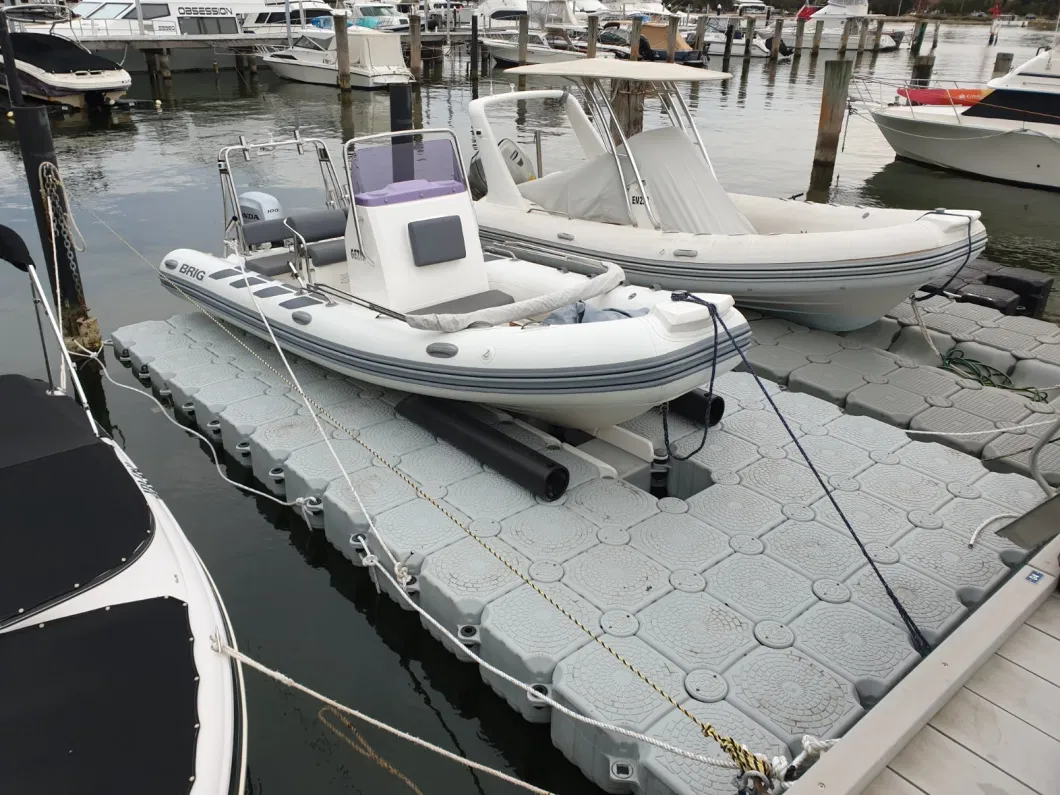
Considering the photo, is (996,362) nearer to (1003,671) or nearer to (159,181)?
(1003,671)

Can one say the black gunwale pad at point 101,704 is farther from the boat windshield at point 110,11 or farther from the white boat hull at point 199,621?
the boat windshield at point 110,11

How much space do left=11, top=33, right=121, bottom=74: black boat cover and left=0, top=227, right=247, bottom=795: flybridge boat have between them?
1849cm

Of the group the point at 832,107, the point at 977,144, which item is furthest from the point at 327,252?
the point at 977,144

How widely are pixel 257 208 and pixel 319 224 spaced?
0.94m

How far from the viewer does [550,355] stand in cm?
455

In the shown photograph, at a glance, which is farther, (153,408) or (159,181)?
(159,181)

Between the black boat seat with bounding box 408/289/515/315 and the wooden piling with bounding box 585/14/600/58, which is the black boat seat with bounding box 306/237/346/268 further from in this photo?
the wooden piling with bounding box 585/14/600/58

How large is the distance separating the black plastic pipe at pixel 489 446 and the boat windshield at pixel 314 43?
2393 centimetres

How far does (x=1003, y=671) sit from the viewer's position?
8.62ft

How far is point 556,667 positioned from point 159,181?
12937 millimetres

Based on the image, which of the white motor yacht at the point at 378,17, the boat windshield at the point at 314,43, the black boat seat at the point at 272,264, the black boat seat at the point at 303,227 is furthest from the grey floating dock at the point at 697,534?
the white motor yacht at the point at 378,17

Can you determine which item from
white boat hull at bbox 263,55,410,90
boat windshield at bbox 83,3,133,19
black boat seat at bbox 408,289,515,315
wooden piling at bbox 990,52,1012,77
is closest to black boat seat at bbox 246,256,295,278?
black boat seat at bbox 408,289,515,315

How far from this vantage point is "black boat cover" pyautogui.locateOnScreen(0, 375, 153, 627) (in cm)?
305

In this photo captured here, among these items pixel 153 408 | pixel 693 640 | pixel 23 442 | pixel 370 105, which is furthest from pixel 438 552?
pixel 370 105
